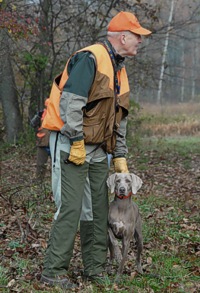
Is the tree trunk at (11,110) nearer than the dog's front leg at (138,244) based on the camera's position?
No

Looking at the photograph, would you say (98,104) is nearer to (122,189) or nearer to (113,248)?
(122,189)

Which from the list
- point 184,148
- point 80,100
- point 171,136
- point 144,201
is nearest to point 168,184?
point 144,201

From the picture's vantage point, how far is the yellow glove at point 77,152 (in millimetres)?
4938

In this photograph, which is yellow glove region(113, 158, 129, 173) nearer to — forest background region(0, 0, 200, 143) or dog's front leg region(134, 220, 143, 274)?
dog's front leg region(134, 220, 143, 274)

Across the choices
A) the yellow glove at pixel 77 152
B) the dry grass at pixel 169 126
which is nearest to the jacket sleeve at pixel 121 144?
the yellow glove at pixel 77 152

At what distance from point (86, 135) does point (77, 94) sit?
43cm

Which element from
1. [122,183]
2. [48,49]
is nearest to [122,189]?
[122,183]

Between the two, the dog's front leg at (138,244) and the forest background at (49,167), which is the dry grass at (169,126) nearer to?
the forest background at (49,167)

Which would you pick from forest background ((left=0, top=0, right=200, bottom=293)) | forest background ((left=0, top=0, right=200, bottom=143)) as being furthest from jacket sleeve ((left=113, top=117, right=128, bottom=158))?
forest background ((left=0, top=0, right=200, bottom=143))

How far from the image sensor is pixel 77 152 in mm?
4957

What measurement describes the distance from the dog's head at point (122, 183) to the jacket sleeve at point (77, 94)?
67 centimetres

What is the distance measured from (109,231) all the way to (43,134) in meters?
5.28

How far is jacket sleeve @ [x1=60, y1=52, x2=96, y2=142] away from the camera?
486 centimetres

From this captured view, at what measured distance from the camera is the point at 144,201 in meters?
9.76
